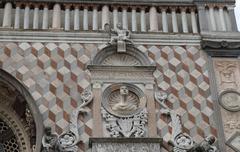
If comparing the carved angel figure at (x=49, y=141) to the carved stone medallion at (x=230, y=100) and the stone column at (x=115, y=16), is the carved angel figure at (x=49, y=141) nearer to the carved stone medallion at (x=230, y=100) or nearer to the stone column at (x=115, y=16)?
the stone column at (x=115, y=16)

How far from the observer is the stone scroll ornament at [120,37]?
13469 millimetres

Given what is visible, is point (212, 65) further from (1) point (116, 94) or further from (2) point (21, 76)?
(2) point (21, 76)

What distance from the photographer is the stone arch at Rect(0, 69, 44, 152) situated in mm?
12141

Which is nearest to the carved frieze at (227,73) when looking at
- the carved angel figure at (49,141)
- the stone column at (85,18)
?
the stone column at (85,18)

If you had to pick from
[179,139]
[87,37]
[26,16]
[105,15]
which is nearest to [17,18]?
[26,16]

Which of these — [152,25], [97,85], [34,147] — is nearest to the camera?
[34,147]

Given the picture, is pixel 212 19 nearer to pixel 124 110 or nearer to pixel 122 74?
pixel 122 74

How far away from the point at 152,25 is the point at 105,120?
2.79 metres

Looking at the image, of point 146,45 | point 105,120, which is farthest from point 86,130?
point 146,45

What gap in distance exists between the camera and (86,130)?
40.7ft

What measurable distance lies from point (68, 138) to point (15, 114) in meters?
1.51

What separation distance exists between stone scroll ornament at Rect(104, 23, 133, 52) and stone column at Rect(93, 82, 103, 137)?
1.09m

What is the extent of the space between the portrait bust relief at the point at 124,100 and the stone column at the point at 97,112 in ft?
0.43

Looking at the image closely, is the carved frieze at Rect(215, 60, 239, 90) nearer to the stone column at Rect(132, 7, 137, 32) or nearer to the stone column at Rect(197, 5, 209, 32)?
the stone column at Rect(197, 5, 209, 32)
